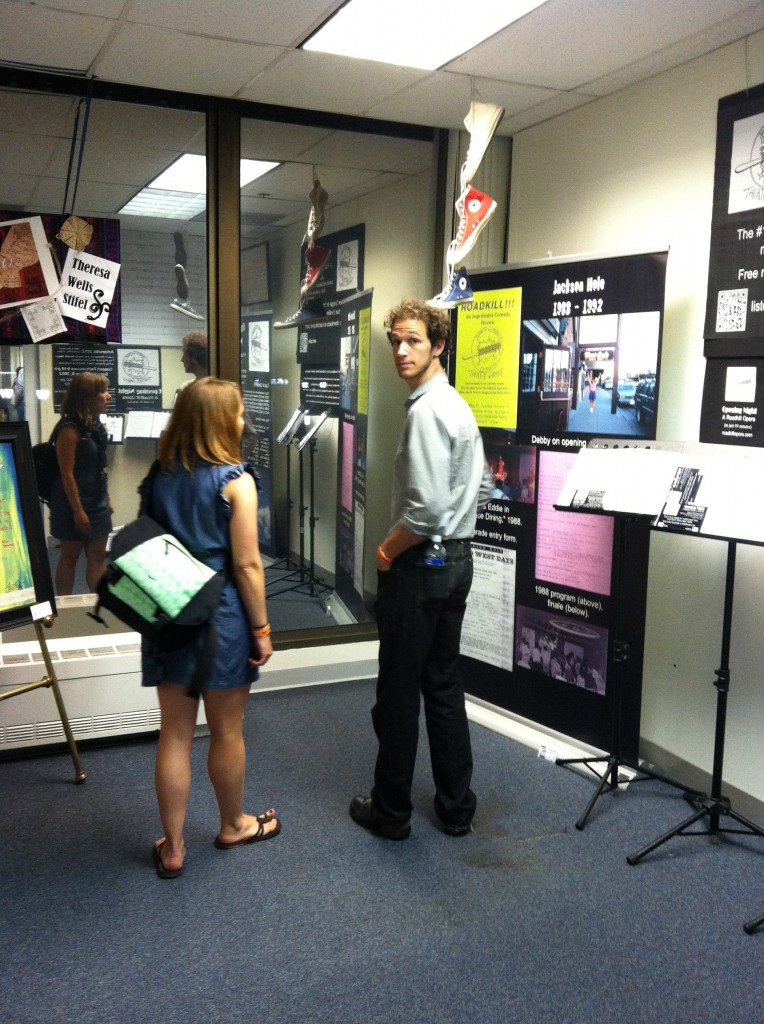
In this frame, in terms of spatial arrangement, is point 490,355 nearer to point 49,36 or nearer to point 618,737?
point 618,737

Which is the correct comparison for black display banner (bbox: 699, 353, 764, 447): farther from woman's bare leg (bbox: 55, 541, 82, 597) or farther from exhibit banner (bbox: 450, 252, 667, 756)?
woman's bare leg (bbox: 55, 541, 82, 597)

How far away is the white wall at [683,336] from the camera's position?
2782 millimetres

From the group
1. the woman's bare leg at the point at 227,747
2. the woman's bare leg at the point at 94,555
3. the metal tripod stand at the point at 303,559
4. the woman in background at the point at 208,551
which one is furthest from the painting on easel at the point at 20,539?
the metal tripod stand at the point at 303,559

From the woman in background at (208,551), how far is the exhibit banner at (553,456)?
4.18ft

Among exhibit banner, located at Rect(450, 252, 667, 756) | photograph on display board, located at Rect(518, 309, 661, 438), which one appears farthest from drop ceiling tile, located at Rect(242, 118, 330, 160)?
photograph on display board, located at Rect(518, 309, 661, 438)

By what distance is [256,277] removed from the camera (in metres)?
3.86

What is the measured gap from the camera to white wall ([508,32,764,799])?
2.78m

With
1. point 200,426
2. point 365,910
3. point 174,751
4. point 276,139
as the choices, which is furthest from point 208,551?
point 276,139

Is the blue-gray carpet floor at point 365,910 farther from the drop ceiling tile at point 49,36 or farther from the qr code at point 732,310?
the drop ceiling tile at point 49,36

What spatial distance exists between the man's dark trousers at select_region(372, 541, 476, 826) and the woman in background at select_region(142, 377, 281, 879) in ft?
1.28

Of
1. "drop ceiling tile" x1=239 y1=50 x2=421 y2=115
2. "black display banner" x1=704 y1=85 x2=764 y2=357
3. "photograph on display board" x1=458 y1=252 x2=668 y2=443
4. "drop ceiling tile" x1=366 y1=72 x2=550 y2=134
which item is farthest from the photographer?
"drop ceiling tile" x1=366 y1=72 x2=550 y2=134

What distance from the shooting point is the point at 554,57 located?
2.91 m

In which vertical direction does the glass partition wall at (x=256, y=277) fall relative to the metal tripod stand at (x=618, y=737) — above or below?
above

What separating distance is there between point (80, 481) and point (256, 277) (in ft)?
3.80
